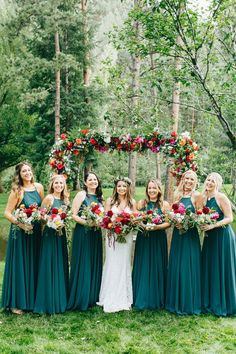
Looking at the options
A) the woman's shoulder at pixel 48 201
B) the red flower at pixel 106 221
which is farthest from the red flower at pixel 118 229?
the woman's shoulder at pixel 48 201

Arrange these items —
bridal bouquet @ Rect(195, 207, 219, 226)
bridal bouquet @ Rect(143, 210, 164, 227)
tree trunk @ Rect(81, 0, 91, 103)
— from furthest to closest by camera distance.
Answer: tree trunk @ Rect(81, 0, 91, 103)
bridal bouquet @ Rect(143, 210, 164, 227)
bridal bouquet @ Rect(195, 207, 219, 226)

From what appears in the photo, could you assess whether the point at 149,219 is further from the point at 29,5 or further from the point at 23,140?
the point at 23,140

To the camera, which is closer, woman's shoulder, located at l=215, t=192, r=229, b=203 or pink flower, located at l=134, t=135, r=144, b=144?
woman's shoulder, located at l=215, t=192, r=229, b=203

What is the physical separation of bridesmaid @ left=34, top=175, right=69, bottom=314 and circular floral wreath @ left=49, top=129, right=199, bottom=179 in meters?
1.05

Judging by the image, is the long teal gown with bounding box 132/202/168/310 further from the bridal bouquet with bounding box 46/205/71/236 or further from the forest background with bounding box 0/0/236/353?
the bridal bouquet with bounding box 46/205/71/236

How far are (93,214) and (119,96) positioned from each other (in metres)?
8.17

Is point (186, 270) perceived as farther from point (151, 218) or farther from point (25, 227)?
point (25, 227)

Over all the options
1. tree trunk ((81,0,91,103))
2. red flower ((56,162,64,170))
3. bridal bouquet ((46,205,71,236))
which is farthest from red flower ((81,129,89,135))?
tree trunk ((81,0,91,103))

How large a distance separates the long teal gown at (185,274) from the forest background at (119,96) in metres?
0.27

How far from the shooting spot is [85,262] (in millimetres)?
7512

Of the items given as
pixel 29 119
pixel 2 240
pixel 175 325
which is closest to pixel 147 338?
pixel 175 325

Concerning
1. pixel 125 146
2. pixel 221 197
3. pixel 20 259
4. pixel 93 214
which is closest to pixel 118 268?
pixel 93 214

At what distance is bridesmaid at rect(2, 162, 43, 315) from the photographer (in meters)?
7.26

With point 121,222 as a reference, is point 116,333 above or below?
below
